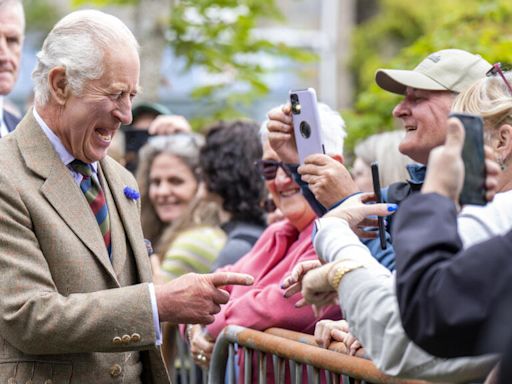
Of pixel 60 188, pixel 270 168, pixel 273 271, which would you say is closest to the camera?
pixel 60 188

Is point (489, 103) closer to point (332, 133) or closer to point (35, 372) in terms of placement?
point (332, 133)

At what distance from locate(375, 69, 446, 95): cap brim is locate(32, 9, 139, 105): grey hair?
38.4 inches

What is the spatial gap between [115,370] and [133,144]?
4200 millimetres

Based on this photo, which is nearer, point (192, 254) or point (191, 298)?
point (191, 298)

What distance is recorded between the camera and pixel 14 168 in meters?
3.65

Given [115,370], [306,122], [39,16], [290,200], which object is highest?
[39,16]

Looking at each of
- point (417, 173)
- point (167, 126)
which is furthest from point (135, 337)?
point (167, 126)

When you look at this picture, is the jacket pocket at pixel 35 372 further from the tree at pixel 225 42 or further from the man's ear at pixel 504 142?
the tree at pixel 225 42

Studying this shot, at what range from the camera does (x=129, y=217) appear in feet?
13.1

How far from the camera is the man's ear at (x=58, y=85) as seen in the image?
12.3 ft

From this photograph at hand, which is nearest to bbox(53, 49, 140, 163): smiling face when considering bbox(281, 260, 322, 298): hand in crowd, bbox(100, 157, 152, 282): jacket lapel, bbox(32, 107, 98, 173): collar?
bbox(32, 107, 98, 173): collar

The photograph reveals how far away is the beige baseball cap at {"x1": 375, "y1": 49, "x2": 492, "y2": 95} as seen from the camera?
13.1ft

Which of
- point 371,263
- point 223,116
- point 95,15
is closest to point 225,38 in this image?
point 223,116

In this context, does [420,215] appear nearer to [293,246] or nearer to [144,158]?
[293,246]
